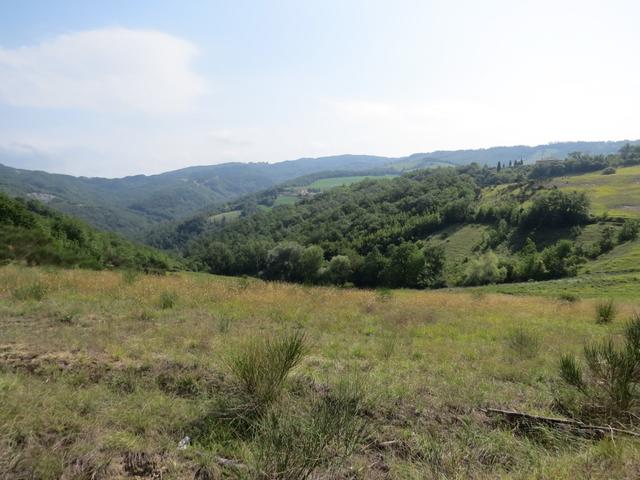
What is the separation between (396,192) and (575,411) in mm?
124242

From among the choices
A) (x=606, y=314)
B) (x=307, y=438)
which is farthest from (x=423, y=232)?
(x=307, y=438)

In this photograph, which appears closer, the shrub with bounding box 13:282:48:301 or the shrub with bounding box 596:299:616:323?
the shrub with bounding box 13:282:48:301

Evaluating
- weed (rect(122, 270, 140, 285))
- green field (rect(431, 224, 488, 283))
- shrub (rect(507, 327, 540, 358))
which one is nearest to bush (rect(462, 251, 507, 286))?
green field (rect(431, 224, 488, 283))

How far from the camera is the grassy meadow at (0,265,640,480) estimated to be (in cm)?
292

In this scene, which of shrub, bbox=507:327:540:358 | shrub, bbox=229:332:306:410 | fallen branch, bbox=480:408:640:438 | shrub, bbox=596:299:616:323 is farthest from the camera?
shrub, bbox=596:299:616:323

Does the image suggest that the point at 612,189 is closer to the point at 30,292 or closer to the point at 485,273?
the point at 485,273

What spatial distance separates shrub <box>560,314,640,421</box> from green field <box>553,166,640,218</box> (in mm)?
82410

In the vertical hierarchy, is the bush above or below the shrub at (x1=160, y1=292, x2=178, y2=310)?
below

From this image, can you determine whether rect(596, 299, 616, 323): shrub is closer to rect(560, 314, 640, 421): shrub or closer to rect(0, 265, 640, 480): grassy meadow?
rect(0, 265, 640, 480): grassy meadow

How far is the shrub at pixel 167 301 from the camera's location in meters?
9.21

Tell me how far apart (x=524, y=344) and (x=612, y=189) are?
10507 cm

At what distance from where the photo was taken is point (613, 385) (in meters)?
4.07

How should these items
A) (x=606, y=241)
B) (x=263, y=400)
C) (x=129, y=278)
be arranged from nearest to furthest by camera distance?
(x=263, y=400)
(x=129, y=278)
(x=606, y=241)

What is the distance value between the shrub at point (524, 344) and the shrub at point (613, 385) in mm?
2586
